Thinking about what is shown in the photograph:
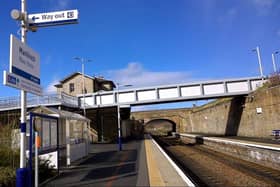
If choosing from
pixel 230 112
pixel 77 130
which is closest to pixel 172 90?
pixel 230 112

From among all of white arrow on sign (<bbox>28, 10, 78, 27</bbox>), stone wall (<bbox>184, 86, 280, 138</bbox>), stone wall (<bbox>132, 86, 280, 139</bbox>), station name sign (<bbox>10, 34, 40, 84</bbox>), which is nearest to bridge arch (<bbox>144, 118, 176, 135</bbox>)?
stone wall (<bbox>132, 86, 280, 139</bbox>)

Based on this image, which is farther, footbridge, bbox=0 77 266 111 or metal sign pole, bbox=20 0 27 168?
footbridge, bbox=0 77 266 111

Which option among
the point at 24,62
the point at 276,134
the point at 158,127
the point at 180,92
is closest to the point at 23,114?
the point at 24,62

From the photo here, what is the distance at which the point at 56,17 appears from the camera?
8.47m

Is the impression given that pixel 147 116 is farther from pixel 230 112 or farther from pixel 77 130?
pixel 77 130

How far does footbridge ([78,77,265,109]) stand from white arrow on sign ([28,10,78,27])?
893 inches

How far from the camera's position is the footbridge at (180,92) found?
1253 inches

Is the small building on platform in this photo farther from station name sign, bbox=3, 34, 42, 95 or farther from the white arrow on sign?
the white arrow on sign

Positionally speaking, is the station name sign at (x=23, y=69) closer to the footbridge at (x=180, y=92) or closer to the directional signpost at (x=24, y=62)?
the directional signpost at (x=24, y=62)

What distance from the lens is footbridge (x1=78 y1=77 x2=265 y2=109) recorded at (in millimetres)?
31828

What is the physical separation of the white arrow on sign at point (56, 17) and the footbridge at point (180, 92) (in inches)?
893

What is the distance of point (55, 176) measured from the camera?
1055cm

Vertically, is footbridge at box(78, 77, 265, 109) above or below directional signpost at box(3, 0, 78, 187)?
above

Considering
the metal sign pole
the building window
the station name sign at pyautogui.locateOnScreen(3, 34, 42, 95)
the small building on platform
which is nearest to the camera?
the station name sign at pyautogui.locateOnScreen(3, 34, 42, 95)
